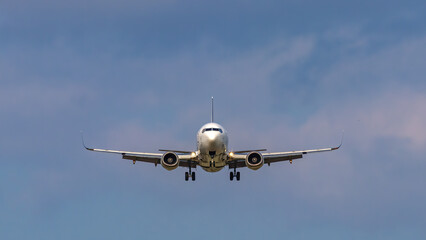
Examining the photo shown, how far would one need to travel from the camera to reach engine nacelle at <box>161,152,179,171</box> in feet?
230

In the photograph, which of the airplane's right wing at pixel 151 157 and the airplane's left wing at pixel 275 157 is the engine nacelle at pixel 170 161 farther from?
the airplane's left wing at pixel 275 157

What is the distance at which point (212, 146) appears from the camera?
67812mm

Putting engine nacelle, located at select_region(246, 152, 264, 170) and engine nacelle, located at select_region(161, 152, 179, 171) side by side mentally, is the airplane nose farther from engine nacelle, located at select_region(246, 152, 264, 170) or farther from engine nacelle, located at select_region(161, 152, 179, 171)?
engine nacelle, located at select_region(246, 152, 264, 170)

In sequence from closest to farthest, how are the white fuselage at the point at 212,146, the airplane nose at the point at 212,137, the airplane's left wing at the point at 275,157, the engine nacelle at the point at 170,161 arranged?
the airplane nose at the point at 212,137, the white fuselage at the point at 212,146, the engine nacelle at the point at 170,161, the airplane's left wing at the point at 275,157

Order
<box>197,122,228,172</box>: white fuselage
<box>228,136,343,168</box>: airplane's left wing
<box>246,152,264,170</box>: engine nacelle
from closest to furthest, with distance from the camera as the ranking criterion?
<box>197,122,228,172</box>: white fuselage, <box>246,152,264,170</box>: engine nacelle, <box>228,136,343,168</box>: airplane's left wing

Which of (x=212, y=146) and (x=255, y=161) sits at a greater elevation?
(x=255, y=161)

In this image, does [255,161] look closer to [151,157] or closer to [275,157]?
[275,157]

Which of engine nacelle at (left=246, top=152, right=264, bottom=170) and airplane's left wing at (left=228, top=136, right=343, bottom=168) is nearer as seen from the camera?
engine nacelle at (left=246, top=152, right=264, bottom=170)

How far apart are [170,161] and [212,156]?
3941 millimetres

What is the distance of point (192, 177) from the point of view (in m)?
77.4

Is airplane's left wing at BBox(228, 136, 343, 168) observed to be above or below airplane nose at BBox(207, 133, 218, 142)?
above

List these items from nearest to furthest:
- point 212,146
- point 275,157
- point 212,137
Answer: point 212,137
point 212,146
point 275,157

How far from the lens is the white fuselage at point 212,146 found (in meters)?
67.8

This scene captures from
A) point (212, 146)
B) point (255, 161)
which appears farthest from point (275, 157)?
point (212, 146)
